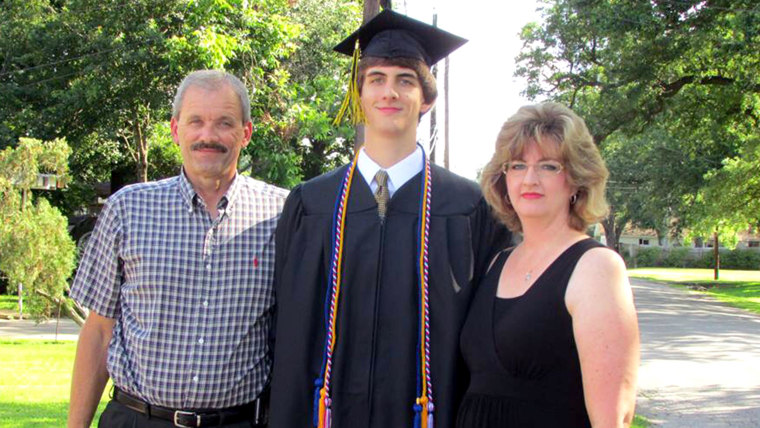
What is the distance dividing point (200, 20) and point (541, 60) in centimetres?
1175

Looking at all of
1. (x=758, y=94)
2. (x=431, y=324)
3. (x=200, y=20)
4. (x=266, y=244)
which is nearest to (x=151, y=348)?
(x=266, y=244)

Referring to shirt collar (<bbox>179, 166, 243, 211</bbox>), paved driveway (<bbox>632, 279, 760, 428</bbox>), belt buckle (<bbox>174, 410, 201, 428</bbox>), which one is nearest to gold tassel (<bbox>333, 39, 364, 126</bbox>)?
shirt collar (<bbox>179, 166, 243, 211</bbox>)

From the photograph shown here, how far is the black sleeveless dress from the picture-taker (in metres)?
2.44

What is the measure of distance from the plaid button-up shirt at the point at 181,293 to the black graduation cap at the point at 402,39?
84cm

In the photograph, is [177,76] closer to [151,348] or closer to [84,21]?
[84,21]

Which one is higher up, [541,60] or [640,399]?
[541,60]

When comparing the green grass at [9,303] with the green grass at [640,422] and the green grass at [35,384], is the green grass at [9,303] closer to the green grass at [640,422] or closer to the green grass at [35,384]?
the green grass at [35,384]

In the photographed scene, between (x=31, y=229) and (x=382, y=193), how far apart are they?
9.70 m

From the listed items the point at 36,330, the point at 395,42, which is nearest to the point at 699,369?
the point at 395,42

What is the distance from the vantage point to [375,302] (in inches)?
109

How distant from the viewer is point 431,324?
2.79m

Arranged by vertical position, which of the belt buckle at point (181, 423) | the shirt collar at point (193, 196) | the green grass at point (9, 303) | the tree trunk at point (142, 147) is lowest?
the green grass at point (9, 303)

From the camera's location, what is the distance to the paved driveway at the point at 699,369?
877 centimetres

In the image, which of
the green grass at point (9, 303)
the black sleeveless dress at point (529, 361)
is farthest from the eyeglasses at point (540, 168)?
the green grass at point (9, 303)
